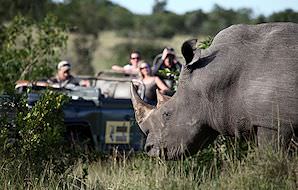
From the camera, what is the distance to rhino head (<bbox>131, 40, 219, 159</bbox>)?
8.39m

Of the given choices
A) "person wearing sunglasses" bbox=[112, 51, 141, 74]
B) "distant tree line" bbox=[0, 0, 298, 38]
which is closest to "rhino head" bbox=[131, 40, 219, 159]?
"person wearing sunglasses" bbox=[112, 51, 141, 74]

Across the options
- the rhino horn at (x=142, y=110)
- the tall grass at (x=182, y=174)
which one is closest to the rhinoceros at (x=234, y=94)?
the rhino horn at (x=142, y=110)

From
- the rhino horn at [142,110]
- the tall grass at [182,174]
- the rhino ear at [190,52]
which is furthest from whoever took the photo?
the rhino horn at [142,110]

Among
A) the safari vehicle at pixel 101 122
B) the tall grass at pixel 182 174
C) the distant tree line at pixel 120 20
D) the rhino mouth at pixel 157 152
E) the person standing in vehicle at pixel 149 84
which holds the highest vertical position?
the distant tree line at pixel 120 20

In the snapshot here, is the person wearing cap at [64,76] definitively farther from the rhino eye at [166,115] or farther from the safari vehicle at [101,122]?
the rhino eye at [166,115]

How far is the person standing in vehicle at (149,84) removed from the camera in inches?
509

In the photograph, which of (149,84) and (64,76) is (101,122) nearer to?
(149,84)

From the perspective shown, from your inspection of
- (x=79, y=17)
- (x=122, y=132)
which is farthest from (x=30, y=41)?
(x=79, y=17)

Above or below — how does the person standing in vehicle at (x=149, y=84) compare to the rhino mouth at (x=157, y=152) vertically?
above

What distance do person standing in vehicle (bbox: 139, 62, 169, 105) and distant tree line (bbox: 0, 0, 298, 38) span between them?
11887 millimetres

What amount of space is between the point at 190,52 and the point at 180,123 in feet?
2.47

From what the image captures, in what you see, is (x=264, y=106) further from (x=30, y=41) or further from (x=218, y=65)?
(x=30, y=41)

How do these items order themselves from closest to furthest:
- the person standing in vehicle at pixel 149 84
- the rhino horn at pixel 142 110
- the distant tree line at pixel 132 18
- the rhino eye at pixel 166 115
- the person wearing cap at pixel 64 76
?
1. the rhino eye at pixel 166 115
2. the rhino horn at pixel 142 110
3. the person standing in vehicle at pixel 149 84
4. the person wearing cap at pixel 64 76
5. the distant tree line at pixel 132 18

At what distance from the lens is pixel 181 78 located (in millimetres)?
8469
